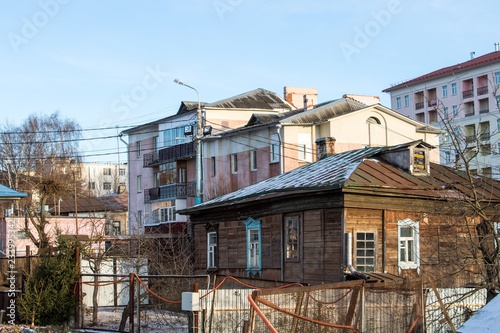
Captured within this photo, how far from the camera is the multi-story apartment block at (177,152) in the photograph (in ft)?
174

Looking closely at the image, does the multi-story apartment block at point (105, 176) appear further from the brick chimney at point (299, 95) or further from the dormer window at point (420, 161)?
the dormer window at point (420, 161)

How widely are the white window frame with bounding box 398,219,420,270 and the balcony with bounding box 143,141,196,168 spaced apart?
104 feet

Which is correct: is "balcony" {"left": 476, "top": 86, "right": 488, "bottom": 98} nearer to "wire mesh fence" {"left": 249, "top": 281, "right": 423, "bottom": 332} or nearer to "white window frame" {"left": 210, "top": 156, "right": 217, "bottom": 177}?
"white window frame" {"left": 210, "top": 156, "right": 217, "bottom": 177}

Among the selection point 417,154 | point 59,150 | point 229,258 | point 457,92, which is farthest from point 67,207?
point 417,154

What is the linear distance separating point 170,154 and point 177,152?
3.52 ft

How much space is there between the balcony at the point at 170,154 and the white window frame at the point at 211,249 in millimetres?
25425

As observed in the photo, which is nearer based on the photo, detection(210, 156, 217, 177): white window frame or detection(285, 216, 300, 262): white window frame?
detection(285, 216, 300, 262): white window frame

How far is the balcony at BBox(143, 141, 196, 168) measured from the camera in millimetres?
52747

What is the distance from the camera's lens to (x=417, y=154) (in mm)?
22766

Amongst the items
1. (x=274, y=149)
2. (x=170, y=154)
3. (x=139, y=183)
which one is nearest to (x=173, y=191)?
(x=170, y=154)

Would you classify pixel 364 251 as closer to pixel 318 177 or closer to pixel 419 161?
pixel 318 177

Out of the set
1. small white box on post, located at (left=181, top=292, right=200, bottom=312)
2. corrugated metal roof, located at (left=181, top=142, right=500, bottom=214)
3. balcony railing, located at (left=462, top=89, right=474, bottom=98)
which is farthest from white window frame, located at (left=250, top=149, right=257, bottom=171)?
balcony railing, located at (left=462, top=89, right=474, bottom=98)

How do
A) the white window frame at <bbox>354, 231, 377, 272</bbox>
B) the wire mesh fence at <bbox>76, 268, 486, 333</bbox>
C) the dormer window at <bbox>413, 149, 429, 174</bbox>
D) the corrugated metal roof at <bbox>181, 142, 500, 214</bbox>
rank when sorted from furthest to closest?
the dormer window at <bbox>413, 149, 429, 174</bbox> → the white window frame at <bbox>354, 231, 377, 272</bbox> → the corrugated metal roof at <bbox>181, 142, 500, 214</bbox> → the wire mesh fence at <bbox>76, 268, 486, 333</bbox>

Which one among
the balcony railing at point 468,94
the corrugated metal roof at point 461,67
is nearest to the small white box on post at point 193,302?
the corrugated metal roof at point 461,67
